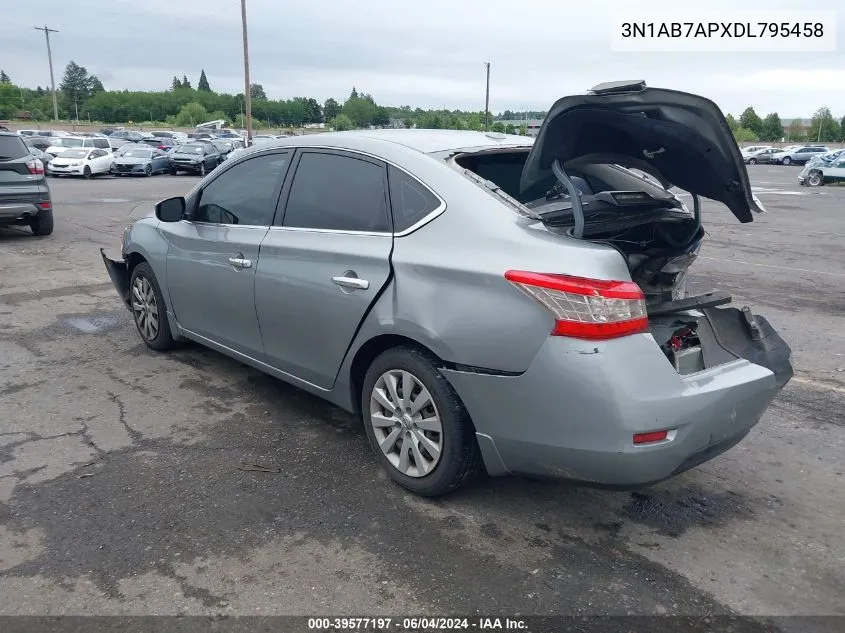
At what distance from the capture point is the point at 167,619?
270 cm

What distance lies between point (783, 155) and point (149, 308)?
58777 mm

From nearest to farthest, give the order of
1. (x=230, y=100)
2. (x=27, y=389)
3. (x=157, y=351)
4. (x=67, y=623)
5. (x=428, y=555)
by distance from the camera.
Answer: (x=67, y=623) → (x=428, y=555) → (x=27, y=389) → (x=157, y=351) → (x=230, y=100)

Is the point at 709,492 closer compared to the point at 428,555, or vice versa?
the point at 428,555

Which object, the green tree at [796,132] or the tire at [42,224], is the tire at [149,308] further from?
the green tree at [796,132]

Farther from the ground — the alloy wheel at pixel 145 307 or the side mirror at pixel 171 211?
the side mirror at pixel 171 211

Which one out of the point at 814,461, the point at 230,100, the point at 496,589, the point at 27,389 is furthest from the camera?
the point at 230,100

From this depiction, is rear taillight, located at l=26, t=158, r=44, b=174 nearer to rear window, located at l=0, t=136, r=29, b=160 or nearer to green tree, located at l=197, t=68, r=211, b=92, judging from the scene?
rear window, located at l=0, t=136, r=29, b=160

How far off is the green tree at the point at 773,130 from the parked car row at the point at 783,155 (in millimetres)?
33606

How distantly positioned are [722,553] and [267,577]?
1.91m

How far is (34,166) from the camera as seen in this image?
37.7 ft

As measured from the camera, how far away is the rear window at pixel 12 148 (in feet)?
36.2

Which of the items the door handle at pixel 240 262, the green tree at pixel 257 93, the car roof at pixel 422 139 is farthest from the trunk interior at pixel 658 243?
the green tree at pixel 257 93

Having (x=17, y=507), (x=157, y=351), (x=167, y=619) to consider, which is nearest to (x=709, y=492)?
(x=167, y=619)

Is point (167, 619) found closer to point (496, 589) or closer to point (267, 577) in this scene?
point (267, 577)
